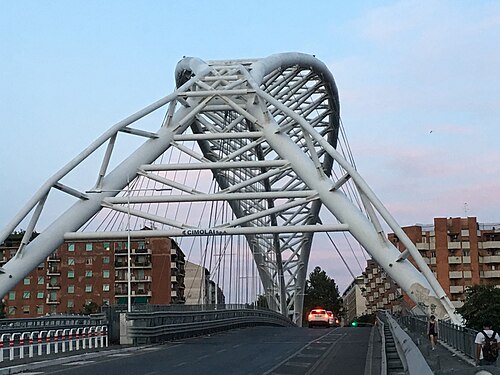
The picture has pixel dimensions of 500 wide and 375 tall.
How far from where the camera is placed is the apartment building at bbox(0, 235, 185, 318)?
11625 cm

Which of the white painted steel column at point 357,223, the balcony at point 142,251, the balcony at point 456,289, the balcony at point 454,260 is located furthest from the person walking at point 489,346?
the balcony at point 454,260

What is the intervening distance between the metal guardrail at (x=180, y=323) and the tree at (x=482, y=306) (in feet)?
47.6

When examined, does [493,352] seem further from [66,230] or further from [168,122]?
[168,122]

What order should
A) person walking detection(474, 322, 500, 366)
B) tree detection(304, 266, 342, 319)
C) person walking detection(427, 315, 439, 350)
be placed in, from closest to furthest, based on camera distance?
person walking detection(474, 322, 500, 366) < person walking detection(427, 315, 439, 350) < tree detection(304, 266, 342, 319)

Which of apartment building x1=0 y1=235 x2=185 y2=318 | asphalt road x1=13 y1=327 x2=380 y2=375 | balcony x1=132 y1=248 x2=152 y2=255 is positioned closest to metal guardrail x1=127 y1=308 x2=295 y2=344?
asphalt road x1=13 y1=327 x2=380 y2=375

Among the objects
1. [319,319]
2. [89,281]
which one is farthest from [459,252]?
[89,281]

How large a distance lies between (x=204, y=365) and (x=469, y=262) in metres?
104

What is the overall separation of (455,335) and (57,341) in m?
16.5

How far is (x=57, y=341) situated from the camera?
33.7 metres

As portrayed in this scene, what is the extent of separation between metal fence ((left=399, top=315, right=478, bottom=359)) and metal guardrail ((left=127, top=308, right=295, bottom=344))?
12.8 meters

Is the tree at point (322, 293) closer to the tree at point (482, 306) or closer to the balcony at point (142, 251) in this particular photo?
the balcony at point (142, 251)

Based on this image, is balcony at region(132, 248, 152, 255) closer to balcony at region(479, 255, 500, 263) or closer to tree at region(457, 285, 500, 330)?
balcony at region(479, 255, 500, 263)

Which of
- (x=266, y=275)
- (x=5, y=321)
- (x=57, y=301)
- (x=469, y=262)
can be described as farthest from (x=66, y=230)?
(x=469, y=262)

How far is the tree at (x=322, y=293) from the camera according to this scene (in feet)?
615
